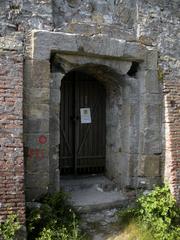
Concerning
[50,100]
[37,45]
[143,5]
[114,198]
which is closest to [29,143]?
[50,100]

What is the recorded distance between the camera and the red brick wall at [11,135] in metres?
4.65

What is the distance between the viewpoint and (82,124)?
22.1 feet

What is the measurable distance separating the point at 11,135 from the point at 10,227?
4.17ft

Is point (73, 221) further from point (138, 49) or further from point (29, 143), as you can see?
point (138, 49)

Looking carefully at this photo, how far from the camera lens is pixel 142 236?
5086 millimetres

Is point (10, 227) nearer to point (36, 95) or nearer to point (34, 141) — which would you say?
point (34, 141)

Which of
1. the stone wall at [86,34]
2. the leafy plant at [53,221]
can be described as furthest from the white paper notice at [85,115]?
the leafy plant at [53,221]

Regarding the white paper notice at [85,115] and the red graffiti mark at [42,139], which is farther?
the white paper notice at [85,115]

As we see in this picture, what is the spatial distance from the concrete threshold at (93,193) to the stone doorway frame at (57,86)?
346mm

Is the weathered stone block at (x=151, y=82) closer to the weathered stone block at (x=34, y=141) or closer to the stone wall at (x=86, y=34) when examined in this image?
the stone wall at (x=86, y=34)

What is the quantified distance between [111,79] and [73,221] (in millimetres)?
2704

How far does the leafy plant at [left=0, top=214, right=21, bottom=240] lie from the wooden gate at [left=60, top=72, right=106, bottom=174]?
2180 millimetres

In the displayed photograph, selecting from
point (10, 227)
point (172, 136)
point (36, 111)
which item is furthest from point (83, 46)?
point (10, 227)

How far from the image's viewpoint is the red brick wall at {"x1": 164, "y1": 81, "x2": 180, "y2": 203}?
5934mm
